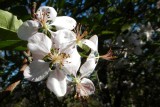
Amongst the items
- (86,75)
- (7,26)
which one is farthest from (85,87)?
(7,26)

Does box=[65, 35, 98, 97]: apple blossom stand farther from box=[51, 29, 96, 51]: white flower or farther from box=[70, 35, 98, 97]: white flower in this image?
box=[51, 29, 96, 51]: white flower

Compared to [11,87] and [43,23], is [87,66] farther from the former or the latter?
[11,87]

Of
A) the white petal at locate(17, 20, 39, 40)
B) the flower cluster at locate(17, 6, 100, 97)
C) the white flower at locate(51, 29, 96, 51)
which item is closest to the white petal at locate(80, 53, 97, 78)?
the flower cluster at locate(17, 6, 100, 97)

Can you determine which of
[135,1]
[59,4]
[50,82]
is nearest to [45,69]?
[50,82]

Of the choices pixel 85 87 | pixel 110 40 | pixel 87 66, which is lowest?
pixel 110 40

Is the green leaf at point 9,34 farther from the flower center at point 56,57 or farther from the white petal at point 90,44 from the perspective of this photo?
the white petal at point 90,44
